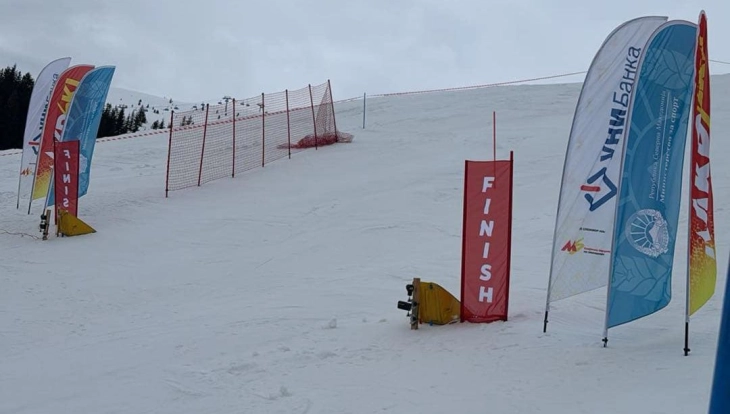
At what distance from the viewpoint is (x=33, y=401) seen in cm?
634

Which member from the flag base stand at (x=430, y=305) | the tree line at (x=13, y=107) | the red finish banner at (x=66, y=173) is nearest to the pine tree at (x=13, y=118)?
the tree line at (x=13, y=107)

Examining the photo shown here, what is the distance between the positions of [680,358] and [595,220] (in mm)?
1529

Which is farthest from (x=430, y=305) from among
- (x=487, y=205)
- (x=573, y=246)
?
(x=573, y=246)

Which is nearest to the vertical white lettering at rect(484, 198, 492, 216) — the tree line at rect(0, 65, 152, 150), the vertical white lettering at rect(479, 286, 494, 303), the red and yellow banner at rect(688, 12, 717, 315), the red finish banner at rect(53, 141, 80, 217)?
the vertical white lettering at rect(479, 286, 494, 303)

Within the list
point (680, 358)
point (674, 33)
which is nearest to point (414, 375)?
point (680, 358)

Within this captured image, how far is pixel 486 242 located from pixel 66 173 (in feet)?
30.3

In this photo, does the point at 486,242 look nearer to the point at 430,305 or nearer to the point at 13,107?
the point at 430,305

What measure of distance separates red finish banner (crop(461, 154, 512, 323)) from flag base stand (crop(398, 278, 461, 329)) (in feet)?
0.42

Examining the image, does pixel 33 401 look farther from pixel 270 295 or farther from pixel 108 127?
pixel 108 127

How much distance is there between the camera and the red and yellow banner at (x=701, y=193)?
5906mm

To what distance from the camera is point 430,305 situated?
7836mm

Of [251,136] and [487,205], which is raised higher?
[251,136]

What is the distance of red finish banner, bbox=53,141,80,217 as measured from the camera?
1392 centimetres

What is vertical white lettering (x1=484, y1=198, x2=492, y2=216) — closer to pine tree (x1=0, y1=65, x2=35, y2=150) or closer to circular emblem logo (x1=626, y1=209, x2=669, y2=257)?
circular emblem logo (x1=626, y1=209, x2=669, y2=257)
